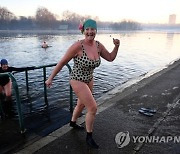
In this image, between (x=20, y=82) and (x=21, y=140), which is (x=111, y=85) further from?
(x=21, y=140)

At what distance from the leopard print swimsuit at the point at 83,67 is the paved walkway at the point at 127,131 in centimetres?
110

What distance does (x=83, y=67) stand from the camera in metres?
3.85

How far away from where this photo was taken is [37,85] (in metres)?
10.3

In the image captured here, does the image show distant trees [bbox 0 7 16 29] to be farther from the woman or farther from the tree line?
the woman

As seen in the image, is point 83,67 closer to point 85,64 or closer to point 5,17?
point 85,64

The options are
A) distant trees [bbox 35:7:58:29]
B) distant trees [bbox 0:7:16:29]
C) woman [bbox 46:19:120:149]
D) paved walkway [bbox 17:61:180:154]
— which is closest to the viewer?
woman [bbox 46:19:120:149]

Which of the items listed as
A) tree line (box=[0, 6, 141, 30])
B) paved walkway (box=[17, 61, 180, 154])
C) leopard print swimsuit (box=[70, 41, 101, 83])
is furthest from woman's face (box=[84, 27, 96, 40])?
tree line (box=[0, 6, 141, 30])

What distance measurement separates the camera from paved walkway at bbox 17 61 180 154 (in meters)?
3.93

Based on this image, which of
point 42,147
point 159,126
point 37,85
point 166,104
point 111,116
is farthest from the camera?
point 37,85

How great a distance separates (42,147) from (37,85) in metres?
6.48

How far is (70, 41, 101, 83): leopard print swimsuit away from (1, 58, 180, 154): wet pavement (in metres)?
1.10

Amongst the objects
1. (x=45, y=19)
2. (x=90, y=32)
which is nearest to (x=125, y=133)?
(x=90, y=32)

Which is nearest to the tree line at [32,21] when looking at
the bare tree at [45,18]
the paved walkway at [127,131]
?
the bare tree at [45,18]

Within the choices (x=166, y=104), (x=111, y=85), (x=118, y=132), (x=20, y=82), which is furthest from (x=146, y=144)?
(x=20, y=82)
